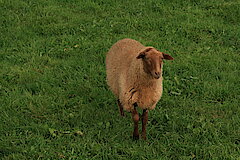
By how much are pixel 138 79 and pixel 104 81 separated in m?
1.95

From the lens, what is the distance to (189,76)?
6.30 m

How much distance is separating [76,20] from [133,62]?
4565 mm

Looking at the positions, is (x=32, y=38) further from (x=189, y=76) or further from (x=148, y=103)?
(x=148, y=103)

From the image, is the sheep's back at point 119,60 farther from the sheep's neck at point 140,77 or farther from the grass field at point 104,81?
the grass field at point 104,81

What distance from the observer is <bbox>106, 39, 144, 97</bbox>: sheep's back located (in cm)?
480

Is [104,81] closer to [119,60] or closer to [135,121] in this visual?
[119,60]

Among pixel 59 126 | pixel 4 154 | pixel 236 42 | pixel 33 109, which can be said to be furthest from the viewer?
pixel 236 42

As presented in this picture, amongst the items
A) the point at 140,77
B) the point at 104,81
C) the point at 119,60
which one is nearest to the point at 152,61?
the point at 140,77

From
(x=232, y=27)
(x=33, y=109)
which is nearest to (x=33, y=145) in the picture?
(x=33, y=109)

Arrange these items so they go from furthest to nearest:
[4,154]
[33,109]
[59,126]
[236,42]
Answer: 1. [236,42]
2. [33,109]
3. [59,126]
4. [4,154]

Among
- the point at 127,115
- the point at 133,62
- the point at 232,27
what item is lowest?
the point at 127,115

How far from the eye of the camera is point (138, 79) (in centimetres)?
433

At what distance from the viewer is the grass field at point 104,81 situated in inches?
178

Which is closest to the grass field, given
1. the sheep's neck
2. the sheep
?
the sheep
